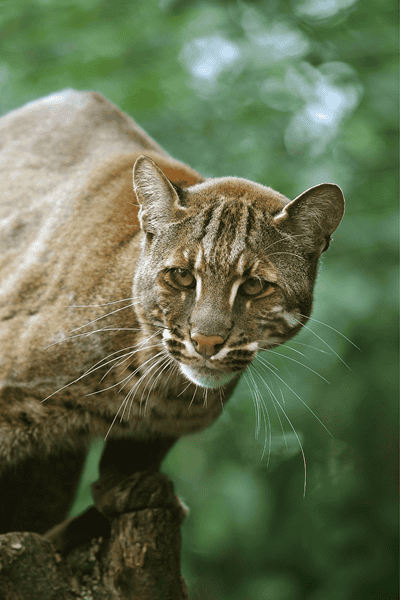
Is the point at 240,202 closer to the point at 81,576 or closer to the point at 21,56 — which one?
the point at 81,576

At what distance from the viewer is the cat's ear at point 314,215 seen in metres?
2.67

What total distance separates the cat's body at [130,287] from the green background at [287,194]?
1850mm

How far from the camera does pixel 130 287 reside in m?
3.22

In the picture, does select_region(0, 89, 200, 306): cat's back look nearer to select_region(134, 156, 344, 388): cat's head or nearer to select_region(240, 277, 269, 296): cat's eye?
select_region(134, 156, 344, 388): cat's head

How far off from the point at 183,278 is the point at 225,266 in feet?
0.74

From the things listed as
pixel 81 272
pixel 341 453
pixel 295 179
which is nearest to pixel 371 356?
pixel 341 453

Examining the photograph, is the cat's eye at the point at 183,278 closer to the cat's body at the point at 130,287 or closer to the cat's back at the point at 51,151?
the cat's body at the point at 130,287

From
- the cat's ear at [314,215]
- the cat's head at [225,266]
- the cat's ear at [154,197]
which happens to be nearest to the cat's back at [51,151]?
the cat's ear at [154,197]

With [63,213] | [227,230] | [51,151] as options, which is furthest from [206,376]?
[51,151]

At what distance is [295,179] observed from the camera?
5398mm

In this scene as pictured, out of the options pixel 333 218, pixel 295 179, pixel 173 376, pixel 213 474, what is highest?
pixel 295 179

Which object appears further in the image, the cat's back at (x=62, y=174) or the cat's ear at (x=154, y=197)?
the cat's back at (x=62, y=174)

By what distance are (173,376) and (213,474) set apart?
2.68 metres

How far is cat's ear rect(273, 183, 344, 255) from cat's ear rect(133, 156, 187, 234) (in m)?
0.49
